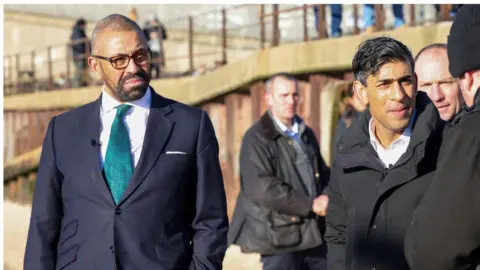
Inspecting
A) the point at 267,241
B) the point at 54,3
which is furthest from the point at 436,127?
the point at 54,3

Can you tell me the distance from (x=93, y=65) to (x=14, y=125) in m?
19.0

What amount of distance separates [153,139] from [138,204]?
302 mm

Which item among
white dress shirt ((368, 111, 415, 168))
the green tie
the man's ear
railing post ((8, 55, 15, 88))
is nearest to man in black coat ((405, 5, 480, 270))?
white dress shirt ((368, 111, 415, 168))

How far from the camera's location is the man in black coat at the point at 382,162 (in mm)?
4422

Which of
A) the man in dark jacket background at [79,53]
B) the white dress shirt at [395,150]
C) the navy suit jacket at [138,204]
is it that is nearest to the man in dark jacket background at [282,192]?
the navy suit jacket at [138,204]

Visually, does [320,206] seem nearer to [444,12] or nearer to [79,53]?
[444,12]

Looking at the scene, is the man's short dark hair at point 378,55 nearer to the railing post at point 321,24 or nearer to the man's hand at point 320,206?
the man's hand at point 320,206

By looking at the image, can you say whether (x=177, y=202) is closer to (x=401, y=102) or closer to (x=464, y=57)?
(x=401, y=102)

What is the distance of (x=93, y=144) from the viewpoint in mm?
4996

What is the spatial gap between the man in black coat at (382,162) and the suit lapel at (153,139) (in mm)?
780

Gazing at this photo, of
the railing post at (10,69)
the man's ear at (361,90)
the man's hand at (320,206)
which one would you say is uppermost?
the man's ear at (361,90)

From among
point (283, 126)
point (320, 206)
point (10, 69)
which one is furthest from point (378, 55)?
point (10, 69)

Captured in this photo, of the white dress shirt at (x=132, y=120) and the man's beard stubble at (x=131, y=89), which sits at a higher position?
the man's beard stubble at (x=131, y=89)

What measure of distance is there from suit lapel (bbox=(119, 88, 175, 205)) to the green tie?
5 cm
